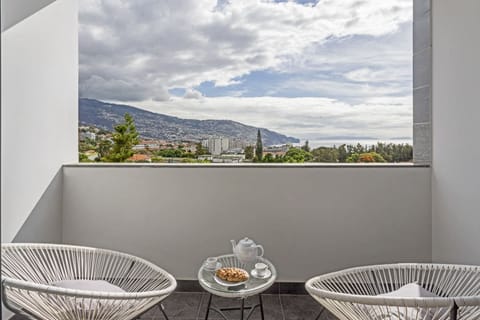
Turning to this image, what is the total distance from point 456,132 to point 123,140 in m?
2.59

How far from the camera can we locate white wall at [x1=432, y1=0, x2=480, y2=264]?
8.49 ft

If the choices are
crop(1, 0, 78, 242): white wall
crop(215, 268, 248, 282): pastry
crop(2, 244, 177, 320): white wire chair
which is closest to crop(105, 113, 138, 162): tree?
crop(1, 0, 78, 242): white wall

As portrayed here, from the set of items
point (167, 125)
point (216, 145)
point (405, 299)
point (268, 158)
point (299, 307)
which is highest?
point (167, 125)

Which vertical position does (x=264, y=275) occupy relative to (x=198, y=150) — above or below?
below

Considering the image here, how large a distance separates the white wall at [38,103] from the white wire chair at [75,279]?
236 millimetres

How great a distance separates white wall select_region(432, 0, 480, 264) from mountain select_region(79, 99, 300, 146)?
1.19 meters

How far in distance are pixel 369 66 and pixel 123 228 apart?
2440 mm

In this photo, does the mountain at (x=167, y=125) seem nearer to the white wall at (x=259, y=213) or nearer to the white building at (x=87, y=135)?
the white building at (x=87, y=135)

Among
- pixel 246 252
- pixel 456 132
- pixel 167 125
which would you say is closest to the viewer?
pixel 246 252

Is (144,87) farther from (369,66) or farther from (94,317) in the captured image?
(94,317)

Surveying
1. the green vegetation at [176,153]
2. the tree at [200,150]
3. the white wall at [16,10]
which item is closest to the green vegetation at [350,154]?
the tree at [200,150]

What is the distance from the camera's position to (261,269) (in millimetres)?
2365

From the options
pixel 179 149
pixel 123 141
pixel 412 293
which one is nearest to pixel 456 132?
pixel 412 293

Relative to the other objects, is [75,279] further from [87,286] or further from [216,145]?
[216,145]
